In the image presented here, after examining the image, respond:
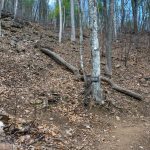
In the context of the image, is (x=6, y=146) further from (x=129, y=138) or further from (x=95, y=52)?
(x=95, y=52)

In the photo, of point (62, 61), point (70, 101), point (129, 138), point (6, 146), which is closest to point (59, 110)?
point (70, 101)

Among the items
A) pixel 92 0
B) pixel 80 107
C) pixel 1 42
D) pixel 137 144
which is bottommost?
pixel 137 144

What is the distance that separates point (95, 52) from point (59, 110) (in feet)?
7.38

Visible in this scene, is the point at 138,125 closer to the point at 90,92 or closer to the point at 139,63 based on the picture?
the point at 90,92

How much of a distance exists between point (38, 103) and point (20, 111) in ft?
2.69

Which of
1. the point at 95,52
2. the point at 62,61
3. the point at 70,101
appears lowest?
the point at 70,101

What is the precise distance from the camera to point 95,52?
10.5m

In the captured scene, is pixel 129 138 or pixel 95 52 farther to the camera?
pixel 95 52

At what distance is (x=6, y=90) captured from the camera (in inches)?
397

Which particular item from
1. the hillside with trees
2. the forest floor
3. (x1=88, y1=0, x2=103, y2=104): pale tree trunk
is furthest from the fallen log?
(x1=88, y1=0, x2=103, y2=104): pale tree trunk

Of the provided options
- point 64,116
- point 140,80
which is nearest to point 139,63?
point 140,80

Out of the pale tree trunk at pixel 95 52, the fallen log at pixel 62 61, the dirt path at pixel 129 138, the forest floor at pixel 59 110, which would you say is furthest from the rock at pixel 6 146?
the fallen log at pixel 62 61

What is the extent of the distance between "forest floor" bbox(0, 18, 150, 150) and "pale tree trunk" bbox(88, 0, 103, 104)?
0.48 metres

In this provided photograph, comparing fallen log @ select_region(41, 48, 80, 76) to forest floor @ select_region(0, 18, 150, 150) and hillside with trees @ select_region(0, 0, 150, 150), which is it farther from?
forest floor @ select_region(0, 18, 150, 150)
